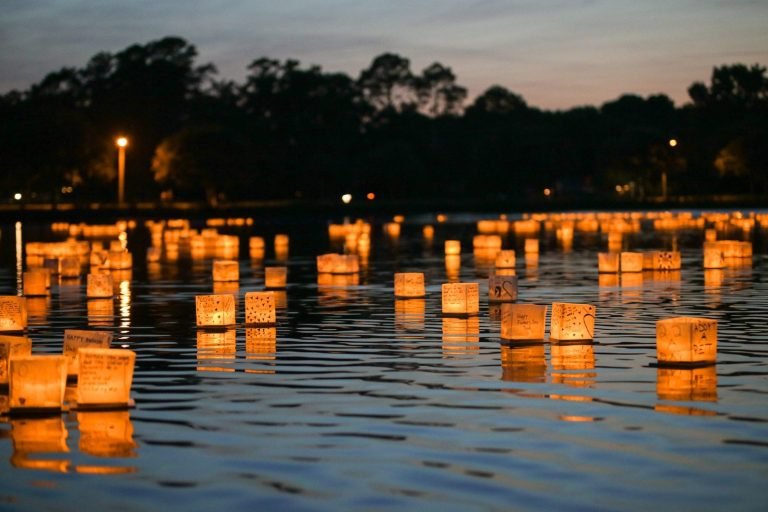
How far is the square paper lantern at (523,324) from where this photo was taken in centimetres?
2358

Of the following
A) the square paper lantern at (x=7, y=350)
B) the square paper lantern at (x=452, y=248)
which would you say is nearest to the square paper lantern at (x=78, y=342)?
the square paper lantern at (x=7, y=350)

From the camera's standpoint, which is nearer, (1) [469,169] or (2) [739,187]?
(2) [739,187]

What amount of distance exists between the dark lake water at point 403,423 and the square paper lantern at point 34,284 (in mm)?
6137

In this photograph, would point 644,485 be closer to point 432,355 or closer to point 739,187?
point 432,355

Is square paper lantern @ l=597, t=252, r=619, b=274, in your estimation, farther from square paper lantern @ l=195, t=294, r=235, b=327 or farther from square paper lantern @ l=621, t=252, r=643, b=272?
square paper lantern @ l=195, t=294, r=235, b=327

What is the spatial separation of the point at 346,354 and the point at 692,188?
527 ft

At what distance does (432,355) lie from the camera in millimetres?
22656

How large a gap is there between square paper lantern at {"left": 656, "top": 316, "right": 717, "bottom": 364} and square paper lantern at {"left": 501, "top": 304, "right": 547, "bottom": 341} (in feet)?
10.9

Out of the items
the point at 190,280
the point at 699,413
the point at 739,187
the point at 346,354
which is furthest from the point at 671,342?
the point at 739,187

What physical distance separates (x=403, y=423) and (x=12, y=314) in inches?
526

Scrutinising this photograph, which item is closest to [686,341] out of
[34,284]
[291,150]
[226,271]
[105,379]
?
[105,379]

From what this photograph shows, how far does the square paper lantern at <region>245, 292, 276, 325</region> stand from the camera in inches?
1096

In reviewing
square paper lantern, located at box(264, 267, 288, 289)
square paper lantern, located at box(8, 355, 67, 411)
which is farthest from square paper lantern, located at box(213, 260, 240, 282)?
square paper lantern, located at box(8, 355, 67, 411)

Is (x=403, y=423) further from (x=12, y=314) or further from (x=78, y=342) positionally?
(x=12, y=314)
